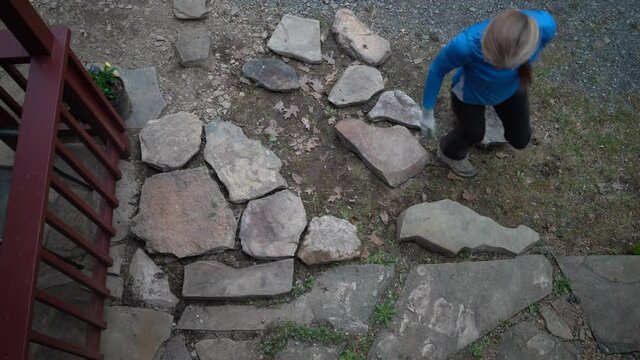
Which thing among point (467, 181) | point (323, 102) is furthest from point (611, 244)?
point (323, 102)

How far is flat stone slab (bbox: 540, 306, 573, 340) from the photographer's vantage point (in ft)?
10.7

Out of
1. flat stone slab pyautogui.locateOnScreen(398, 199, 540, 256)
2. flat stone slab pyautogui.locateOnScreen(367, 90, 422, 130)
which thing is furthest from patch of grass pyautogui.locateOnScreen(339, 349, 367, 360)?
flat stone slab pyautogui.locateOnScreen(367, 90, 422, 130)

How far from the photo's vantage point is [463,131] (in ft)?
11.2

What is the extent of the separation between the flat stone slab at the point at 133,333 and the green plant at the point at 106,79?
1566 mm

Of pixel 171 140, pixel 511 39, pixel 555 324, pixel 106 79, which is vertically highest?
pixel 511 39

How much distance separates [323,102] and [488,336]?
7.30 feet

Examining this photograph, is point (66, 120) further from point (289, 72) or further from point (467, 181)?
point (467, 181)

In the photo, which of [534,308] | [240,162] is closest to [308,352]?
[240,162]

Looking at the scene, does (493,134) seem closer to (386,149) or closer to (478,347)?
(386,149)

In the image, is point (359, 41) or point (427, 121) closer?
point (427, 121)

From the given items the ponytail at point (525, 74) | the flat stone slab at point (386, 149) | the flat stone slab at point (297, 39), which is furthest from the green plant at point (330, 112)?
the ponytail at point (525, 74)

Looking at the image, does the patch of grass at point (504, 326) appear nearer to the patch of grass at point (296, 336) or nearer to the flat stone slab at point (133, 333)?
the patch of grass at point (296, 336)

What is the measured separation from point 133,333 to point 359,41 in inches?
119

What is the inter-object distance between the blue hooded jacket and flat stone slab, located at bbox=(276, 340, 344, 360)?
1.78 meters
